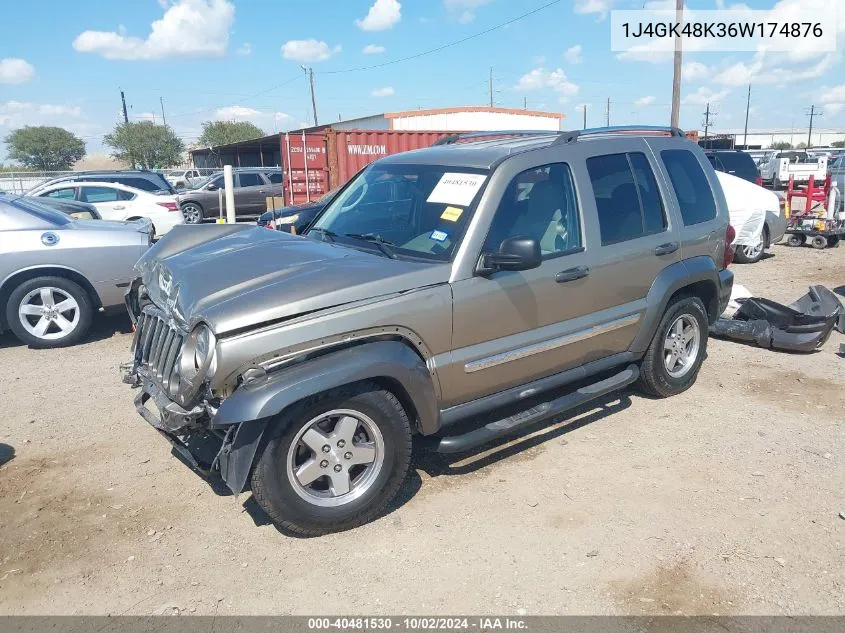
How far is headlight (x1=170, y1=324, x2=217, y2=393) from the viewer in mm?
3096

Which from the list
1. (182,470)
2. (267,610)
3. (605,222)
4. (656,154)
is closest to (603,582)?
(267,610)

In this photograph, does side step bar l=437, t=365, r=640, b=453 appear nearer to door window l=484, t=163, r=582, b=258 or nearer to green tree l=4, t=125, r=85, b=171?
door window l=484, t=163, r=582, b=258

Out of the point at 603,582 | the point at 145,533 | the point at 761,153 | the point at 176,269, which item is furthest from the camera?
the point at 761,153

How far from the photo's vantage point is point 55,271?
6.80m

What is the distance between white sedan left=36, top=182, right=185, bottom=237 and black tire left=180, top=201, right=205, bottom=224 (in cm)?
505

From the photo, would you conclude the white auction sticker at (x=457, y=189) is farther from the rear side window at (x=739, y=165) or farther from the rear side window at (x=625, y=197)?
the rear side window at (x=739, y=165)

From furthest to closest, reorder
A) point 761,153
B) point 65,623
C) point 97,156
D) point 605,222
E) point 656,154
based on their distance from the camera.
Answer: point 97,156, point 761,153, point 656,154, point 605,222, point 65,623

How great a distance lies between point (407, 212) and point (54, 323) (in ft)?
15.2

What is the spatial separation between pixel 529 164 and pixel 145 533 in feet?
9.91

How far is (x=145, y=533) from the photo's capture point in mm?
3547

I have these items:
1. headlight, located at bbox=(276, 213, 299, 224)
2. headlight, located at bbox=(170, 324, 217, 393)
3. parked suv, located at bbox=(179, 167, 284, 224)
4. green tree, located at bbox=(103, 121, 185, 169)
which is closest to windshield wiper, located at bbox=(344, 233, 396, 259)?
headlight, located at bbox=(170, 324, 217, 393)

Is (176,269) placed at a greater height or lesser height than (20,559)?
greater

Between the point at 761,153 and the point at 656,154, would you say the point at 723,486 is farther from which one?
the point at 761,153

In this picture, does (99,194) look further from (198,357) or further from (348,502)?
(348,502)
